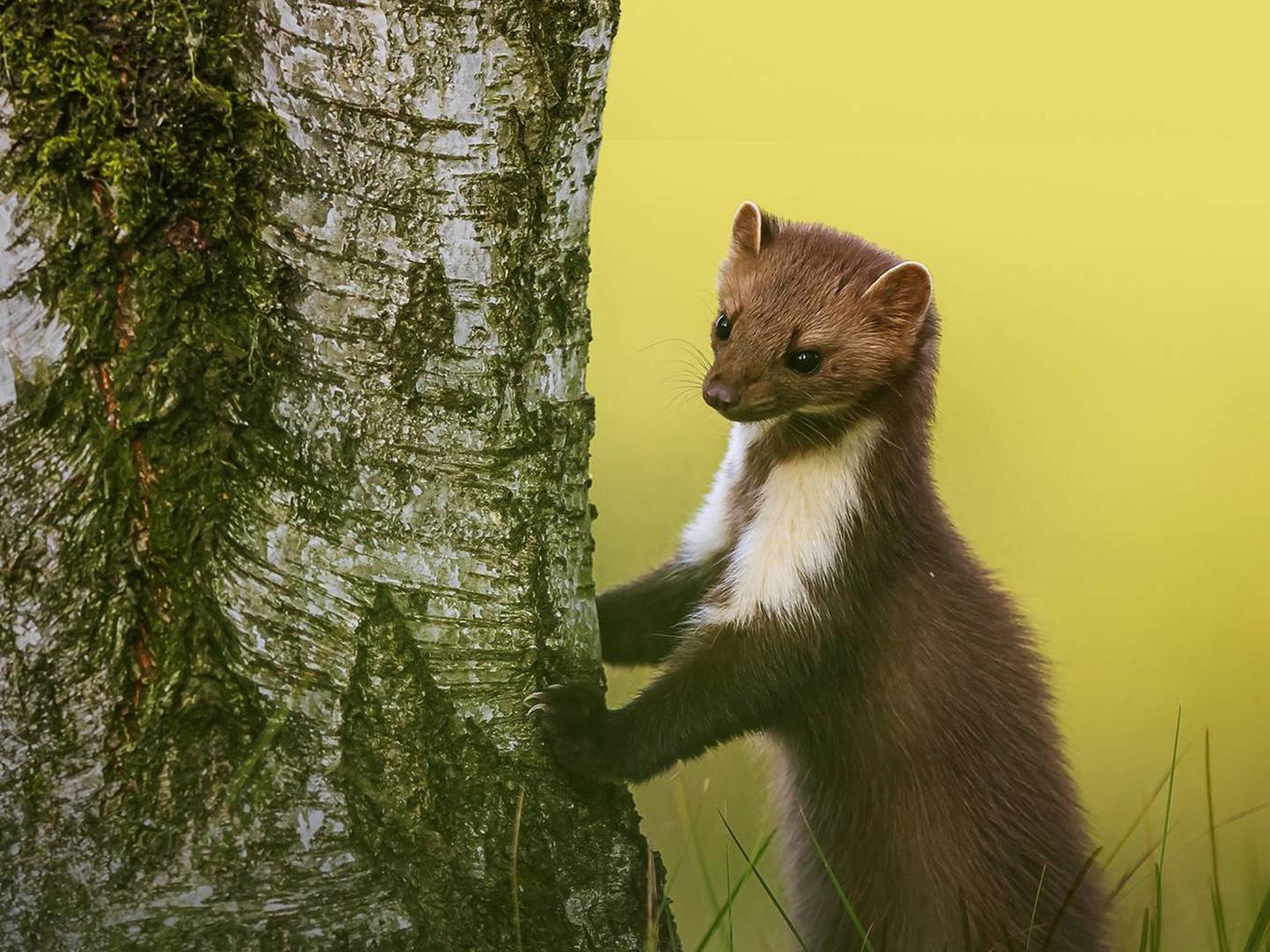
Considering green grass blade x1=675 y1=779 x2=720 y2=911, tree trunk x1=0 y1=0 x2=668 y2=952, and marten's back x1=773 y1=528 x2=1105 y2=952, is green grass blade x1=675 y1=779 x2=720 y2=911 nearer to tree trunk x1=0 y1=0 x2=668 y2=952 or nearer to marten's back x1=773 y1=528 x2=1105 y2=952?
marten's back x1=773 y1=528 x2=1105 y2=952

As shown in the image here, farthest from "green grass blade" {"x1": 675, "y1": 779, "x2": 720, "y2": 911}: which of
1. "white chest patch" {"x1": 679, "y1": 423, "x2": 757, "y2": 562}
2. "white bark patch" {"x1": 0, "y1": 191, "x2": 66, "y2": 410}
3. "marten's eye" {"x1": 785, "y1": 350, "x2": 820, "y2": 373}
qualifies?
"white bark patch" {"x1": 0, "y1": 191, "x2": 66, "y2": 410}

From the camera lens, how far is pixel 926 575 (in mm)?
3168

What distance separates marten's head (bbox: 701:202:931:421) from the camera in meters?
3.06

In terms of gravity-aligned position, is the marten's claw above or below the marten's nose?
below

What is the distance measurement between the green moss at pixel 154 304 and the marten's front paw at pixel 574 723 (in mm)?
562

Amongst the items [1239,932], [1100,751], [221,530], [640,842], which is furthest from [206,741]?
[1100,751]

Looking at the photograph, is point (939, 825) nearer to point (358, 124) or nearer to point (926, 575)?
point (926, 575)

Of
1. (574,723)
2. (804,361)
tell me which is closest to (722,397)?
(804,361)

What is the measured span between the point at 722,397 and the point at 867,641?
0.72 meters

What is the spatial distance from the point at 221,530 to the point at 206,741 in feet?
1.16

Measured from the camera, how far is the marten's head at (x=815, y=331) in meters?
3.06

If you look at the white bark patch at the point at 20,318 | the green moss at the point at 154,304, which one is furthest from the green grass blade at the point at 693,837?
the white bark patch at the point at 20,318

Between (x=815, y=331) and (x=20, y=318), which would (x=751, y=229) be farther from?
(x=20, y=318)

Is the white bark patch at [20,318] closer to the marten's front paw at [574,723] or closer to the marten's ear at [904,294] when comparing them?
the marten's front paw at [574,723]
